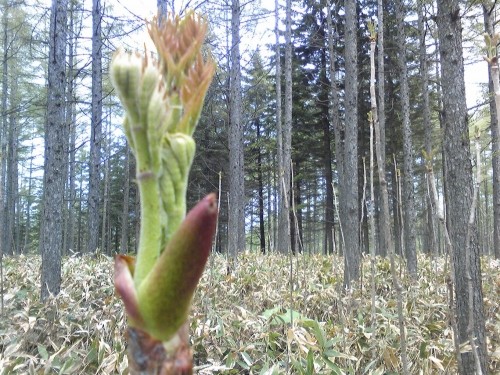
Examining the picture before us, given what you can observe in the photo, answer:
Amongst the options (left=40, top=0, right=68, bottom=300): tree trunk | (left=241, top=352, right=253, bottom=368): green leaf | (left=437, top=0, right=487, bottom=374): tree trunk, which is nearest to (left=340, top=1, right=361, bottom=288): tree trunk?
(left=437, top=0, right=487, bottom=374): tree trunk

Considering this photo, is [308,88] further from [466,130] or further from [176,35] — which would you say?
[176,35]

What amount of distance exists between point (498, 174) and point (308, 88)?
9.90 m

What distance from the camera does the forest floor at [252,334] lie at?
305 cm

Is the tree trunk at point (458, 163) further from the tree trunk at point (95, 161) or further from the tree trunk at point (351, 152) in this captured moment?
the tree trunk at point (95, 161)

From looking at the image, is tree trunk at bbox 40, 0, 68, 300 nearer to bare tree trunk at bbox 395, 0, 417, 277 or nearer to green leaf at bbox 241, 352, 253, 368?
green leaf at bbox 241, 352, 253, 368

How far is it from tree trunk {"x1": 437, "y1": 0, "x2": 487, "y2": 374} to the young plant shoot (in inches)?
135

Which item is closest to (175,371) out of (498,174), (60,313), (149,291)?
(149,291)

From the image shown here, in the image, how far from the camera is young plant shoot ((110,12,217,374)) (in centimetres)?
37

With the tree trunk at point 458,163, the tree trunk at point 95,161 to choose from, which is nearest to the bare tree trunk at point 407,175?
the tree trunk at point 458,163

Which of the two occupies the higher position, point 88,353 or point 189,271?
point 189,271

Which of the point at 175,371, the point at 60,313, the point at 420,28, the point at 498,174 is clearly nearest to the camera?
the point at 175,371

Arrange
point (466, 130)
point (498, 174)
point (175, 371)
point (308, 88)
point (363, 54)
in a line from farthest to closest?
point (308, 88) → point (363, 54) → point (498, 174) → point (466, 130) → point (175, 371)

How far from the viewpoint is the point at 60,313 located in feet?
13.6

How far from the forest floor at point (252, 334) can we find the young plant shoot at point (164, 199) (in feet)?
8.18
